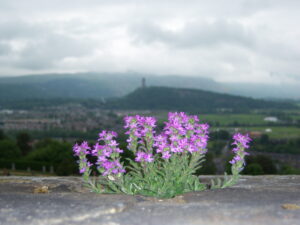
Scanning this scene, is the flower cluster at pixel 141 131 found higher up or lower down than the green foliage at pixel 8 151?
higher up

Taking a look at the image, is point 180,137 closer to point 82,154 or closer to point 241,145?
point 241,145

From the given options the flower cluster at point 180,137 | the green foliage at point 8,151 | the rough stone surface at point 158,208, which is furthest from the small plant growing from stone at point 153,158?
the green foliage at point 8,151

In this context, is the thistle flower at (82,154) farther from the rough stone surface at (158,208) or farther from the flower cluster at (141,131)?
the flower cluster at (141,131)

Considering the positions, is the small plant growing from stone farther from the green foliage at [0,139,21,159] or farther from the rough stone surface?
the green foliage at [0,139,21,159]

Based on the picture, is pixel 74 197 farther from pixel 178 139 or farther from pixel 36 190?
pixel 178 139

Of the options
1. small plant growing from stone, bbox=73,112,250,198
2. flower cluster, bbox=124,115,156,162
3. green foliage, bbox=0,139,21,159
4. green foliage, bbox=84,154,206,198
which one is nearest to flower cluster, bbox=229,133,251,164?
small plant growing from stone, bbox=73,112,250,198

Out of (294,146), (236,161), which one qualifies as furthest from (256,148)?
(236,161)
